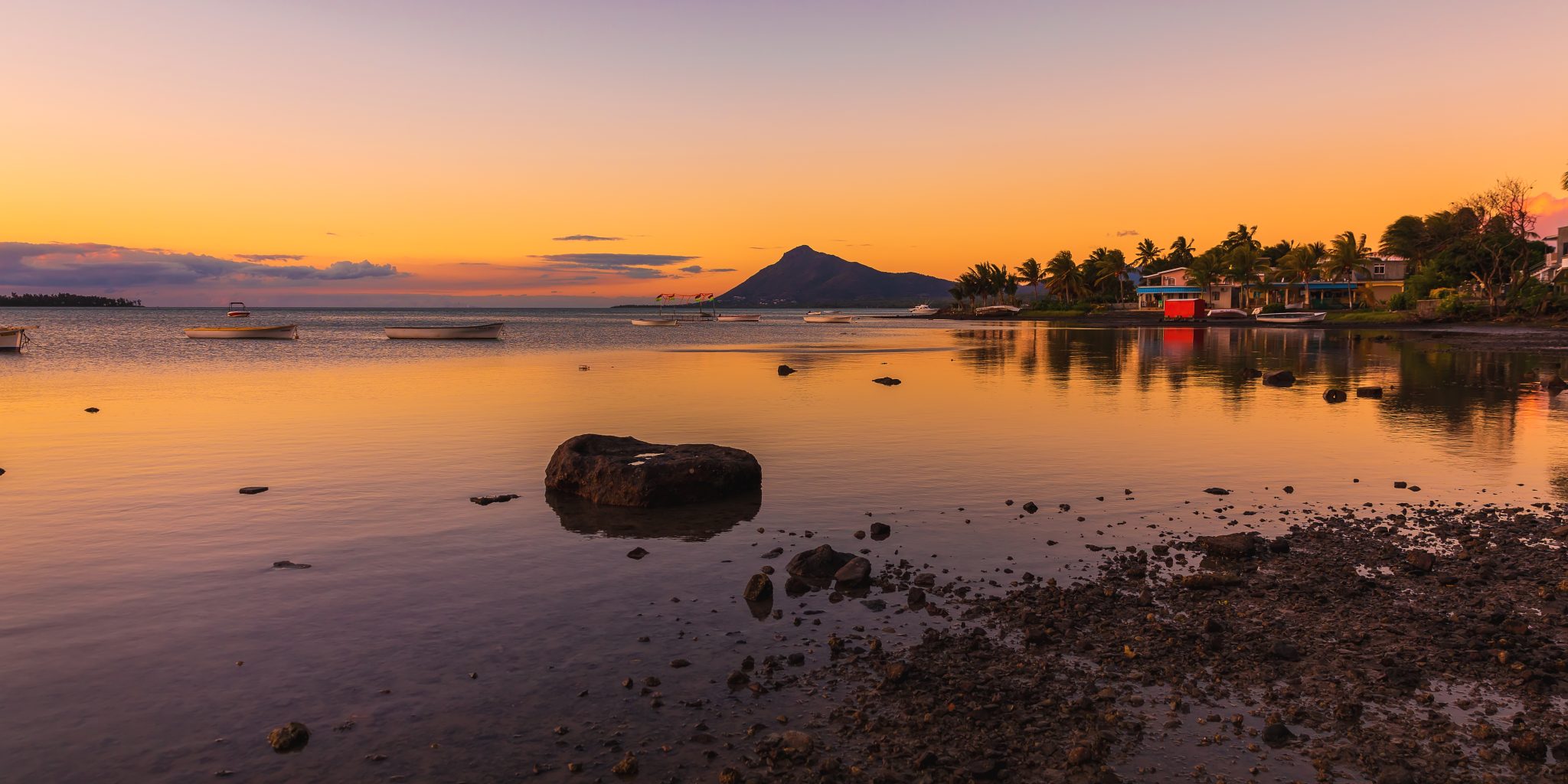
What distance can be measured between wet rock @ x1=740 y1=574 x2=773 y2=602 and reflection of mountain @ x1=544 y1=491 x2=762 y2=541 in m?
3.14

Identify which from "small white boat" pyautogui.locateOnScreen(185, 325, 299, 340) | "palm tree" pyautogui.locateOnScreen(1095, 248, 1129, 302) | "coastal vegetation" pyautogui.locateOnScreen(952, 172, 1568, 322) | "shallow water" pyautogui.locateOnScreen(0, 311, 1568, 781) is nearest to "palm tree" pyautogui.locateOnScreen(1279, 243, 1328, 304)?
"coastal vegetation" pyautogui.locateOnScreen(952, 172, 1568, 322)

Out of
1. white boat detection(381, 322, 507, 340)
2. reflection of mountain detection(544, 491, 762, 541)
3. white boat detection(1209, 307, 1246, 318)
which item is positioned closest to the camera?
reflection of mountain detection(544, 491, 762, 541)

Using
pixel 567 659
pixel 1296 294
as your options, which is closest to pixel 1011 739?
pixel 567 659

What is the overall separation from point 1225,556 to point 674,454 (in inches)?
405

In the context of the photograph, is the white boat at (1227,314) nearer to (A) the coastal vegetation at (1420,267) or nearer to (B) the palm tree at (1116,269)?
(A) the coastal vegetation at (1420,267)

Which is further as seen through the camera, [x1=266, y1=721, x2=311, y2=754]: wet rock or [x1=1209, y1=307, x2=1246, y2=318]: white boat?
[x1=1209, y1=307, x2=1246, y2=318]: white boat

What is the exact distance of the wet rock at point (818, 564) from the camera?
12.0 metres

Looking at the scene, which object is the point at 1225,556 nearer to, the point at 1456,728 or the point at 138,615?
the point at 1456,728

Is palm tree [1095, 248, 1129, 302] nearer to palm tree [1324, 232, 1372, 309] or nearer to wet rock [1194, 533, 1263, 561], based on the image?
palm tree [1324, 232, 1372, 309]

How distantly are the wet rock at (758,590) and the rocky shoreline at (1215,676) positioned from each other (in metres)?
1.41

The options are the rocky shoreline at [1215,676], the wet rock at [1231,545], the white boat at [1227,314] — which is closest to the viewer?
the rocky shoreline at [1215,676]

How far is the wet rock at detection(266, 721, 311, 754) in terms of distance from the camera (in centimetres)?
766

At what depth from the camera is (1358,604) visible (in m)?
10.6

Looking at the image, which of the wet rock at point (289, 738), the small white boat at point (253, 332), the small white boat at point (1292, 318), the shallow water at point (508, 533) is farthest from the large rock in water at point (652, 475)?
the small white boat at point (1292, 318)
